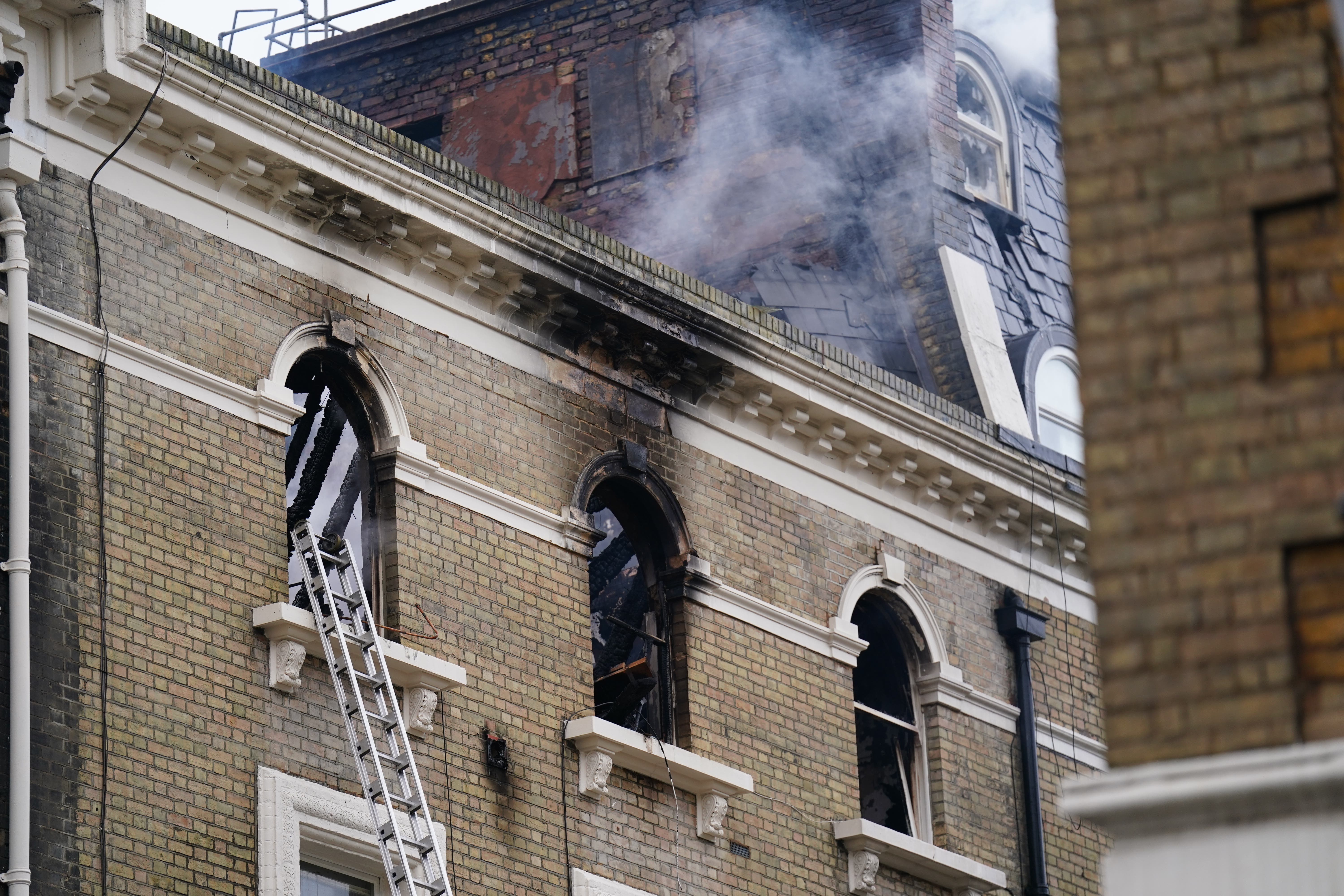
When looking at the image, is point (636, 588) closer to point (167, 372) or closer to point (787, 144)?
point (167, 372)

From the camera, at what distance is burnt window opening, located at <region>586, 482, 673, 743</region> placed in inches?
752

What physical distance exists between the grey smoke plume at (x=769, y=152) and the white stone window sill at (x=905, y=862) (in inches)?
245

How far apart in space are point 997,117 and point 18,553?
14.3 m

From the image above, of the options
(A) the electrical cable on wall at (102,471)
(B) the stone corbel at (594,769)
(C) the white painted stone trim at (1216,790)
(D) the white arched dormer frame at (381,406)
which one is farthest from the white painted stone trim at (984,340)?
(C) the white painted stone trim at (1216,790)

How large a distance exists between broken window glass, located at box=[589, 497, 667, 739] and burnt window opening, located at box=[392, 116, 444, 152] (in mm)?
8290

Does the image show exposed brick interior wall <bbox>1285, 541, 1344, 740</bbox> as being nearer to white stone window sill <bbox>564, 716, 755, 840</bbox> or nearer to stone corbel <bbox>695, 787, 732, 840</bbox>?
white stone window sill <bbox>564, 716, 755, 840</bbox>

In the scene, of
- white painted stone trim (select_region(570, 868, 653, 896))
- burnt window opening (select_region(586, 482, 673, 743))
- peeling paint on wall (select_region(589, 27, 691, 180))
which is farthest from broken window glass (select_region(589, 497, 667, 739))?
peeling paint on wall (select_region(589, 27, 691, 180))

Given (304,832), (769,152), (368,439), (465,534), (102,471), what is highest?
(769,152)

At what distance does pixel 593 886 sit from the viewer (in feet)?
58.6

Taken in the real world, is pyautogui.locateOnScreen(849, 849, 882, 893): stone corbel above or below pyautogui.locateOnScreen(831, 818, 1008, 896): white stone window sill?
below

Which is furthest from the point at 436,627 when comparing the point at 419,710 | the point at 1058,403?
the point at 1058,403

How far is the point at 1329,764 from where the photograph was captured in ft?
28.1

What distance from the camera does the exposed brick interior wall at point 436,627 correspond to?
15391 millimetres

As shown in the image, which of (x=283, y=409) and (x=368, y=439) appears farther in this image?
(x=368, y=439)
